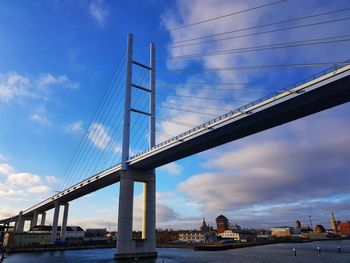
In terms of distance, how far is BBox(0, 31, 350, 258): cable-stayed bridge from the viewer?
97.5ft

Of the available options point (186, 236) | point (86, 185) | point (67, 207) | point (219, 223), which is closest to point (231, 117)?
point (86, 185)

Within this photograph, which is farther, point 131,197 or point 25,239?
point 25,239

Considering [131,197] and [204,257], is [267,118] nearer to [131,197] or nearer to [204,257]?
[131,197]

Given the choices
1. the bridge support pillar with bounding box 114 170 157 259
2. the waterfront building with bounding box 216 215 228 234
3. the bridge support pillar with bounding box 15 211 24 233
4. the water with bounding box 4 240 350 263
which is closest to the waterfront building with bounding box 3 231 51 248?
the water with bounding box 4 240 350 263

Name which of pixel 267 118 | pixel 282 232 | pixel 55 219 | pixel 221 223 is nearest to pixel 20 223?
pixel 55 219

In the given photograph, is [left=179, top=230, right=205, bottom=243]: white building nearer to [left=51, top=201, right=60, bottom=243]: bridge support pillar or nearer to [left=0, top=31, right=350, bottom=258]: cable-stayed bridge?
[left=51, top=201, right=60, bottom=243]: bridge support pillar

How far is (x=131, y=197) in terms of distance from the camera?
156 feet

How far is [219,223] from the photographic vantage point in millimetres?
172500

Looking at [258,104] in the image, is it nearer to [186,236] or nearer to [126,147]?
[126,147]

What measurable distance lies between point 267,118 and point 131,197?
939 inches

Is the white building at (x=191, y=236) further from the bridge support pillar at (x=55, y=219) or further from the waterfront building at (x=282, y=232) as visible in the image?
the waterfront building at (x=282, y=232)

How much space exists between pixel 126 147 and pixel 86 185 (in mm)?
20829

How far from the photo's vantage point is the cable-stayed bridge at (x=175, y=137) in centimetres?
2970

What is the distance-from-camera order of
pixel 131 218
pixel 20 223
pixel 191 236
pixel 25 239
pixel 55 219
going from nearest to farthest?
pixel 131 218 < pixel 55 219 < pixel 25 239 < pixel 20 223 < pixel 191 236
